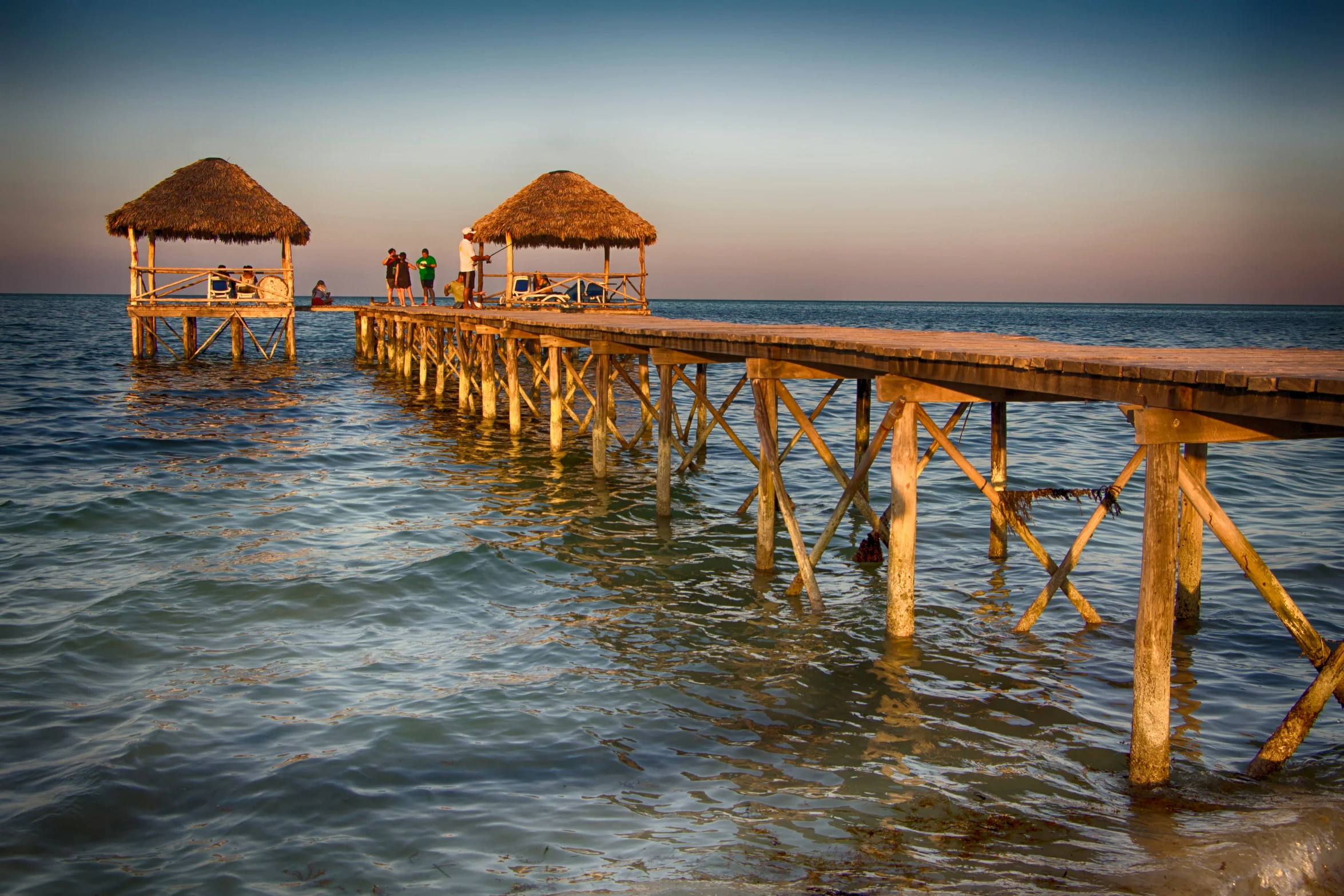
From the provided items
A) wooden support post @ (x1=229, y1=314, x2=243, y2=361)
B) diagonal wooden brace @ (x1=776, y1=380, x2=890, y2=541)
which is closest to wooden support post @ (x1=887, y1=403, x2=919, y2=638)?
diagonal wooden brace @ (x1=776, y1=380, x2=890, y2=541)

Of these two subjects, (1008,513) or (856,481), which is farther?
(856,481)

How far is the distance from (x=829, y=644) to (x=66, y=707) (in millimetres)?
5019

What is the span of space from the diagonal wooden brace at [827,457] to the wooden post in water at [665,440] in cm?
206

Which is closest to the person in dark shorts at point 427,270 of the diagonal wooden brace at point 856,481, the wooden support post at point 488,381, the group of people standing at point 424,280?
the group of people standing at point 424,280

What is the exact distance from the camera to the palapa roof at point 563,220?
25.8m

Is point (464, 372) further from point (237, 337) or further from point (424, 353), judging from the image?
point (237, 337)

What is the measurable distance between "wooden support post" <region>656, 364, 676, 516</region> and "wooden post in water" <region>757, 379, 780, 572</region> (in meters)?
1.93

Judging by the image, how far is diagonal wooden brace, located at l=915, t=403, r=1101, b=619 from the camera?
22.5 ft

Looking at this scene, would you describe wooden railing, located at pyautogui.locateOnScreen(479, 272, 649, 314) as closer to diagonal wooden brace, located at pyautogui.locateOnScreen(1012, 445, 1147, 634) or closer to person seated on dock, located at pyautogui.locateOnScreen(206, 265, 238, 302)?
person seated on dock, located at pyautogui.locateOnScreen(206, 265, 238, 302)

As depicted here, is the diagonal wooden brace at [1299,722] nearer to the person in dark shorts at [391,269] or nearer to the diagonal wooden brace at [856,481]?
the diagonal wooden brace at [856,481]

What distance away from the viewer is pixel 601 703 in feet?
20.0

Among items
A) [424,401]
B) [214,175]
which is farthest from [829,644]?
[214,175]

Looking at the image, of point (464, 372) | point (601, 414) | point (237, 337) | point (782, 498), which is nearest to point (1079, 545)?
point (782, 498)

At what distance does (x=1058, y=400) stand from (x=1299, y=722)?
203 cm
